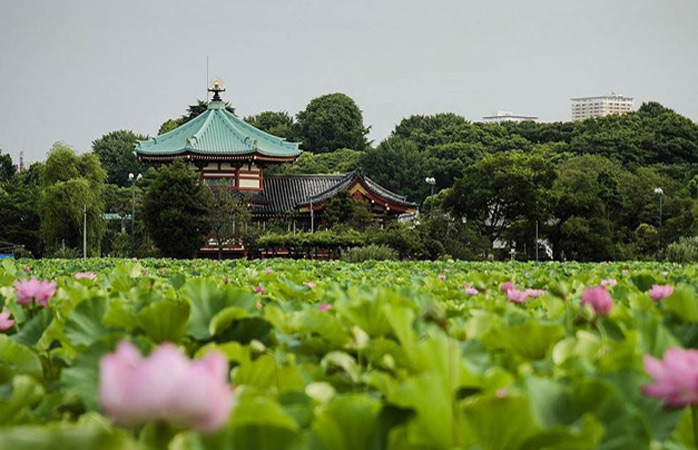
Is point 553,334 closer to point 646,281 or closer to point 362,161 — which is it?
point 646,281

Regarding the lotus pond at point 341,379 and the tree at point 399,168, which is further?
the tree at point 399,168

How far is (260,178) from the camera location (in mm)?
29875

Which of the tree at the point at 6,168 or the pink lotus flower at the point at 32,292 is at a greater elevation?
the tree at the point at 6,168

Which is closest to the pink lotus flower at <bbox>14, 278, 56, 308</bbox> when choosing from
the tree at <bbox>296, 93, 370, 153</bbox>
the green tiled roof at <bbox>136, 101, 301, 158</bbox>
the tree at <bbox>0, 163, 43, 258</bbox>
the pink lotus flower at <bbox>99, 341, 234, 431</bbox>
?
the pink lotus flower at <bbox>99, 341, 234, 431</bbox>

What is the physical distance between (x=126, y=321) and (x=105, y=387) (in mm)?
877

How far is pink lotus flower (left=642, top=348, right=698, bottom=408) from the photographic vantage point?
2.66ft

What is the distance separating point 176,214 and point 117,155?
1249 inches

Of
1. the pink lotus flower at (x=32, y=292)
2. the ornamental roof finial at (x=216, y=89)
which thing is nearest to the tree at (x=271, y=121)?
the ornamental roof finial at (x=216, y=89)

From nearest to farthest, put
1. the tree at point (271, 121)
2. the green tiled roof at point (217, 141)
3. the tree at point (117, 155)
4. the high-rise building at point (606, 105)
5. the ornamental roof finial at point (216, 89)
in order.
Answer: the green tiled roof at point (217, 141)
the ornamental roof finial at point (216, 89)
the tree at point (117, 155)
the tree at point (271, 121)
the high-rise building at point (606, 105)

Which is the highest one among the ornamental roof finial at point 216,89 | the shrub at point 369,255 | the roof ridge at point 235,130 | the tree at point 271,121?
the tree at point 271,121

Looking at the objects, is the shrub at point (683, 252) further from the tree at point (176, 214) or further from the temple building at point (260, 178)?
the temple building at point (260, 178)

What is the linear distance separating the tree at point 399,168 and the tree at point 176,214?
21.8m

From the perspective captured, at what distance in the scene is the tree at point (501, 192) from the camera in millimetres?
23672

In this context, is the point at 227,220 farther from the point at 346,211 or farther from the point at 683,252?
the point at 683,252
